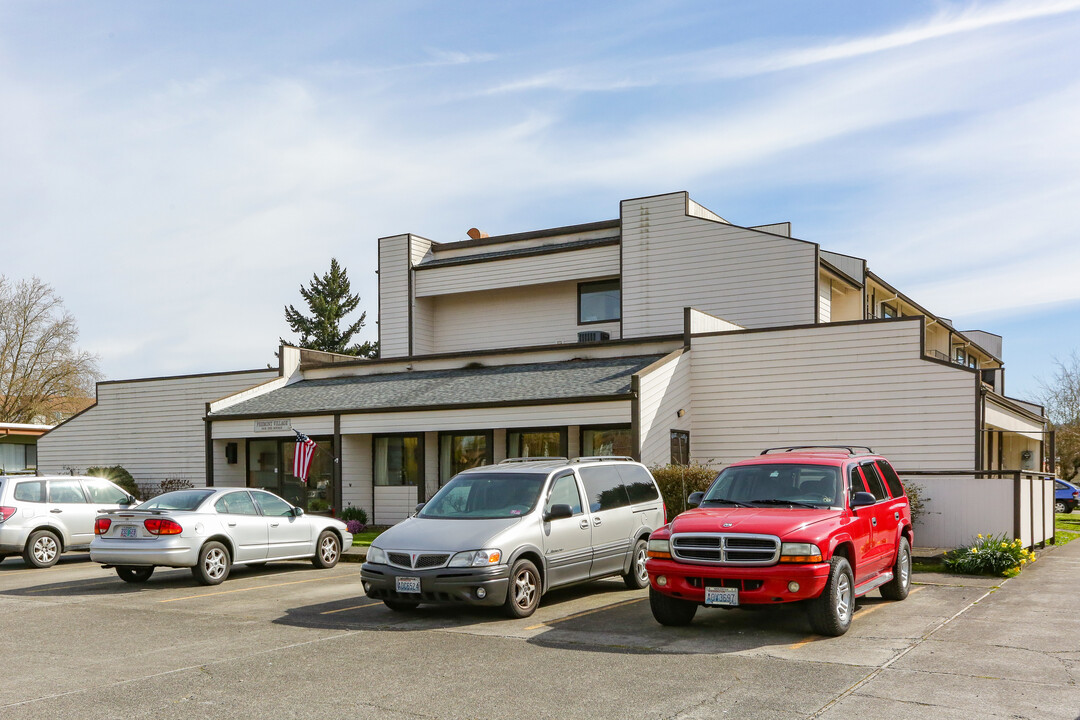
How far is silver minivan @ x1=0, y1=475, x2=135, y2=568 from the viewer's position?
16.9m

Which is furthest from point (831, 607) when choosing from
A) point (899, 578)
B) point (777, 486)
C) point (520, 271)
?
point (520, 271)

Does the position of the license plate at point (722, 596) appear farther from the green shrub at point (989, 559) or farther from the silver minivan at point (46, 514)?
the silver minivan at point (46, 514)

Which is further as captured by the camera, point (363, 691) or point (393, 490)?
point (393, 490)

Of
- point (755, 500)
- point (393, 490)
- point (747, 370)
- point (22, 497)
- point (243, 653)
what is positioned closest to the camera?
point (243, 653)

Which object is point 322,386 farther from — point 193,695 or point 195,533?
point 193,695

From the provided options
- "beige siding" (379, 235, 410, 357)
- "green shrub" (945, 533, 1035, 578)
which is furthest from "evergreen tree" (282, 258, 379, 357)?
"green shrub" (945, 533, 1035, 578)

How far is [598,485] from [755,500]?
2.58 m

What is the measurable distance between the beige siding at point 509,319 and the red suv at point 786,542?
17.8 meters

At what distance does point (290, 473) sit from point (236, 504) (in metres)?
12.3

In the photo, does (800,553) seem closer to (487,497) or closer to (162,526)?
(487,497)

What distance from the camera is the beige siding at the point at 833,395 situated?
19.2 m

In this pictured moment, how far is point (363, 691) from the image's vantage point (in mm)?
7453

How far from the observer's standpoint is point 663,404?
21.0 metres

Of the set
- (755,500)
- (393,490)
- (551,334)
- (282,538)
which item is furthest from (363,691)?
(551,334)
